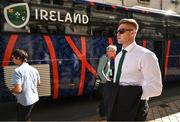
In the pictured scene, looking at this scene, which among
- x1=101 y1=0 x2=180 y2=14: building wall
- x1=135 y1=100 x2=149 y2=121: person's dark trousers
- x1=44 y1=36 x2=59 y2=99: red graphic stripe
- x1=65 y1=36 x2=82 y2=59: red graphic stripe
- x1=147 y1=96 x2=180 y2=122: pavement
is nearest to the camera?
x1=135 y1=100 x2=149 y2=121: person's dark trousers

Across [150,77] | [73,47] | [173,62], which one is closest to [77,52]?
[73,47]

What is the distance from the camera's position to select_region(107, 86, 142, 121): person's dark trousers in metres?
3.04

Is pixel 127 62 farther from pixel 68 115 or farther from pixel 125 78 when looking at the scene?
pixel 68 115

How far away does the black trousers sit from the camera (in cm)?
304

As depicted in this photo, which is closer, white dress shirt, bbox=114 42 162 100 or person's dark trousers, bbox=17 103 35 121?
white dress shirt, bbox=114 42 162 100

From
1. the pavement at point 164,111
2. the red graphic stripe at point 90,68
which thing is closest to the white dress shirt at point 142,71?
the pavement at point 164,111

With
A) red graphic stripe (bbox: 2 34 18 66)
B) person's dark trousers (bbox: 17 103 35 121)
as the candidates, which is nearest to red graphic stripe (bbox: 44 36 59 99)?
red graphic stripe (bbox: 2 34 18 66)

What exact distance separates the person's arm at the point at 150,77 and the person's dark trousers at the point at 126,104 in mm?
72

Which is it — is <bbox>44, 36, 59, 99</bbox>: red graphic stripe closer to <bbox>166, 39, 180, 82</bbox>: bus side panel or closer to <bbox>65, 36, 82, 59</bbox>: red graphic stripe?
<bbox>65, 36, 82, 59</bbox>: red graphic stripe

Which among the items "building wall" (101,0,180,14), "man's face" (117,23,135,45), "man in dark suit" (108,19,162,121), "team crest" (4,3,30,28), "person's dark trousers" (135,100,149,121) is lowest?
"person's dark trousers" (135,100,149,121)

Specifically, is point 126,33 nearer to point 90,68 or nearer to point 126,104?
point 126,104

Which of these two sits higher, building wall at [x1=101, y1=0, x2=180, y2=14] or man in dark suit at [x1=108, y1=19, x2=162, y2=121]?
building wall at [x1=101, y1=0, x2=180, y2=14]

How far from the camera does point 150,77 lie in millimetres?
2977

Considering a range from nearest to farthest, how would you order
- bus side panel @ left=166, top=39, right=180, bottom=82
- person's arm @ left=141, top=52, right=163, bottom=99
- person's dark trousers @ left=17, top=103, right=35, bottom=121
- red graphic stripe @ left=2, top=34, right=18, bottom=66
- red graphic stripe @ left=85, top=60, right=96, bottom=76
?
person's arm @ left=141, top=52, right=163, bottom=99, person's dark trousers @ left=17, top=103, right=35, bottom=121, red graphic stripe @ left=2, top=34, right=18, bottom=66, red graphic stripe @ left=85, top=60, right=96, bottom=76, bus side panel @ left=166, top=39, right=180, bottom=82
